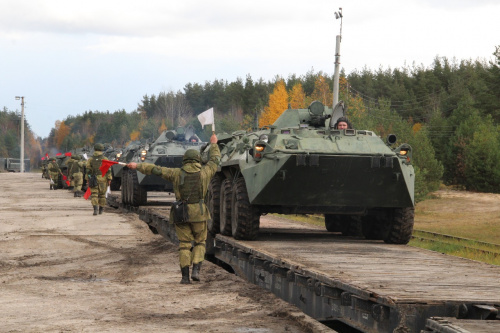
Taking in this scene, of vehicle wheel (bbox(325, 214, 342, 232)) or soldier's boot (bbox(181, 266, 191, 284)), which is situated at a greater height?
vehicle wheel (bbox(325, 214, 342, 232))

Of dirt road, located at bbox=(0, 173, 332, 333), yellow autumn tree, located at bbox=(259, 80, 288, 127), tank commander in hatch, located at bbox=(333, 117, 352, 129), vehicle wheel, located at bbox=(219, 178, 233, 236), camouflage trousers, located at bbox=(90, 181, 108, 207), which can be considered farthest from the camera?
yellow autumn tree, located at bbox=(259, 80, 288, 127)

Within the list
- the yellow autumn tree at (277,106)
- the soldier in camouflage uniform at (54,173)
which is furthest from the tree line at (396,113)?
the soldier in camouflage uniform at (54,173)

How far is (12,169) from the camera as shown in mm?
99562

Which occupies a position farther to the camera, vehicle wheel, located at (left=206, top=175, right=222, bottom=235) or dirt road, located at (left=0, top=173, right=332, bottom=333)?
vehicle wheel, located at (left=206, top=175, right=222, bottom=235)

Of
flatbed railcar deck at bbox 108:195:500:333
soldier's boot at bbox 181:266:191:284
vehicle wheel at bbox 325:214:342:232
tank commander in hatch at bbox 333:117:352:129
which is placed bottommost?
soldier's boot at bbox 181:266:191:284

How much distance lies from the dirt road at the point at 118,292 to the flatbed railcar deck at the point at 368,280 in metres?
0.29

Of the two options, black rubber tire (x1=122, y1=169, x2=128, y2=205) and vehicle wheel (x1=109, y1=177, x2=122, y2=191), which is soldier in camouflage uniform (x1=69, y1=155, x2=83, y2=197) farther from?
black rubber tire (x1=122, y1=169, x2=128, y2=205)

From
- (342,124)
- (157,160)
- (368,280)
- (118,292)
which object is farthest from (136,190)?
(368,280)

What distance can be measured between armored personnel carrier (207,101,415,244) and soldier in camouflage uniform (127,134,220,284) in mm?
1476

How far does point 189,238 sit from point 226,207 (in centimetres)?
251

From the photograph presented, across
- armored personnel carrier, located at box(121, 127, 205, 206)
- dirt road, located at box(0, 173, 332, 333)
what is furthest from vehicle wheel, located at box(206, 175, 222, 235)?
armored personnel carrier, located at box(121, 127, 205, 206)

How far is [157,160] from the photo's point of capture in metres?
22.8

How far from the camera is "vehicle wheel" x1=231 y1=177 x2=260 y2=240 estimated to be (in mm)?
12633

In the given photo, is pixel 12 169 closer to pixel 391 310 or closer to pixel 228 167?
pixel 228 167
